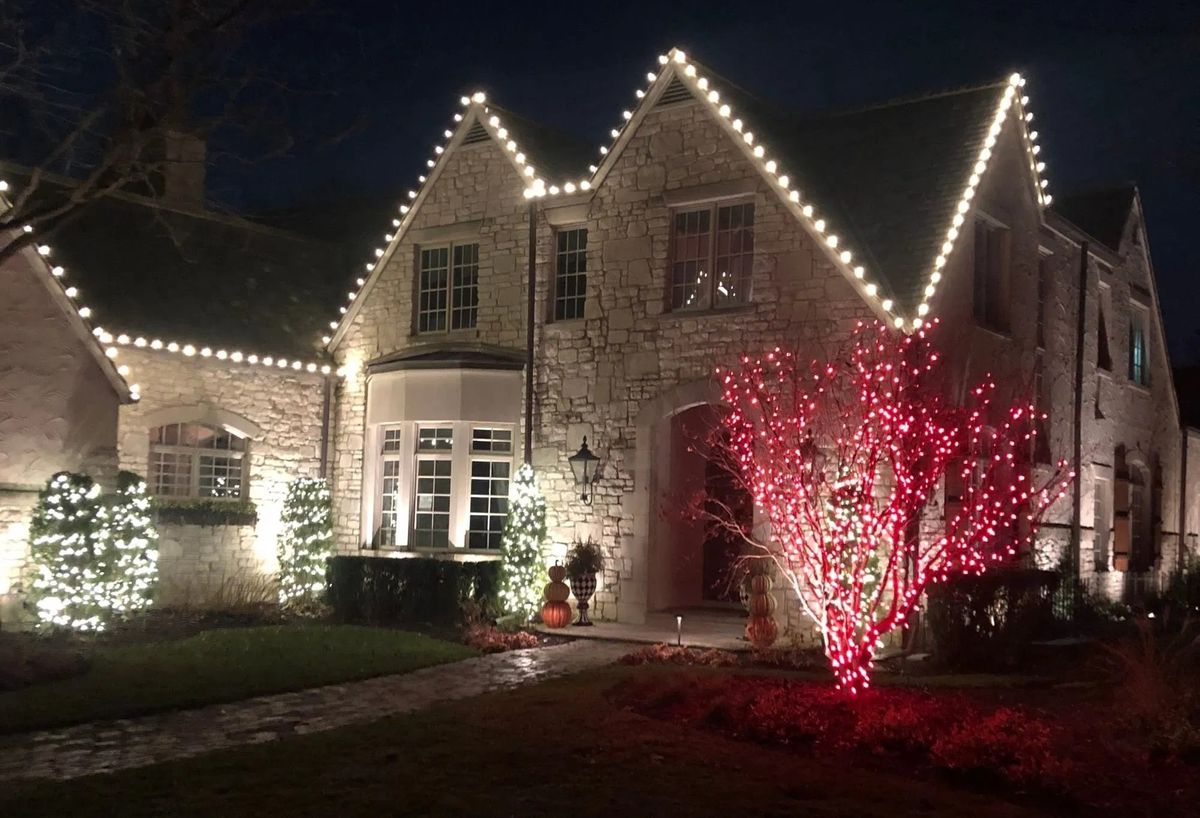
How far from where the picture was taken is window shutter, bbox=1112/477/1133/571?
21.1m

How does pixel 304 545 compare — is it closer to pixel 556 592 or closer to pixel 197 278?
pixel 556 592

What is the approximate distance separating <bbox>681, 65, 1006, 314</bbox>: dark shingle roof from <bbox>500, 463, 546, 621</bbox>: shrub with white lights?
17.8ft

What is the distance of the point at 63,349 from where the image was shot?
1580 cm

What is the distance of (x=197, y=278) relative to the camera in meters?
19.9

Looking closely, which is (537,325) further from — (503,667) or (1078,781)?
(1078,781)

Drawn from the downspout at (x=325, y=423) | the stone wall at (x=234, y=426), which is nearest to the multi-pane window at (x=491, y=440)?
the downspout at (x=325, y=423)

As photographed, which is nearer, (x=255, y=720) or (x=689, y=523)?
(x=255, y=720)

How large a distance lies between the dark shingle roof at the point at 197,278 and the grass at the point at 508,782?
33.0ft

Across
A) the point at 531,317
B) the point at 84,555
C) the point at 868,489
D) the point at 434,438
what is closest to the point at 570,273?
the point at 531,317

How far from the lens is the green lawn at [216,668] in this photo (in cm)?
1045

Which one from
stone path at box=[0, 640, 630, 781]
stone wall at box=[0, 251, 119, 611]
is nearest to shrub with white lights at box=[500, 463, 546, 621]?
stone path at box=[0, 640, 630, 781]

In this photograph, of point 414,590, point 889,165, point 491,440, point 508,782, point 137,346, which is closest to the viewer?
point 508,782

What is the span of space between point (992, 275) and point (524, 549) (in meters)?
7.68

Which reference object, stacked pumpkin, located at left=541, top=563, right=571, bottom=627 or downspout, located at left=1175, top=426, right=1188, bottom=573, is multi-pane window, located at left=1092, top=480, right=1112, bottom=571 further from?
stacked pumpkin, located at left=541, top=563, right=571, bottom=627
